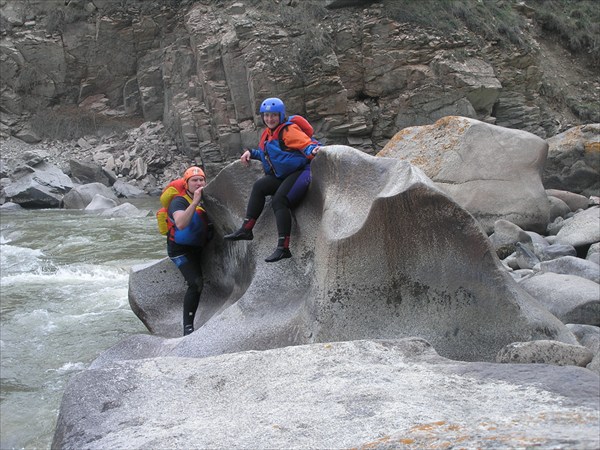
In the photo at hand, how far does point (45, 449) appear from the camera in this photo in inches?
180

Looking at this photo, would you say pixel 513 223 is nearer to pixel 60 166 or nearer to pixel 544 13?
pixel 60 166

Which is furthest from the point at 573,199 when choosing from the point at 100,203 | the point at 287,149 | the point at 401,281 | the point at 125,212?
the point at 100,203

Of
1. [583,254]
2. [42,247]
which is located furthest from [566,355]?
[42,247]

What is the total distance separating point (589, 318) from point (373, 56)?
68.3 feet

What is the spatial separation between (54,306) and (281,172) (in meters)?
4.82

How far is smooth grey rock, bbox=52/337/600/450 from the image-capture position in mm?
2061

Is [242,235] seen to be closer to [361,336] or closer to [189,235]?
[189,235]

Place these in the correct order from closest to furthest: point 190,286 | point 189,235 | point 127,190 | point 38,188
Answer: point 189,235
point 190,286
point 38,188
point 127,190

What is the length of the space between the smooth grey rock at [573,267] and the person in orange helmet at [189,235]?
3391 millimetres

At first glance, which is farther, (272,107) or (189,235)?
(189,235)

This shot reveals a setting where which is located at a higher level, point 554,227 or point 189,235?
point 189,235

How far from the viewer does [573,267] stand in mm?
6648

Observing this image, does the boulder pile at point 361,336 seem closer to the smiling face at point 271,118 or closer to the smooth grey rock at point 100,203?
the smiling face at point 271,118

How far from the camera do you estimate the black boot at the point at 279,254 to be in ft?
16.2
